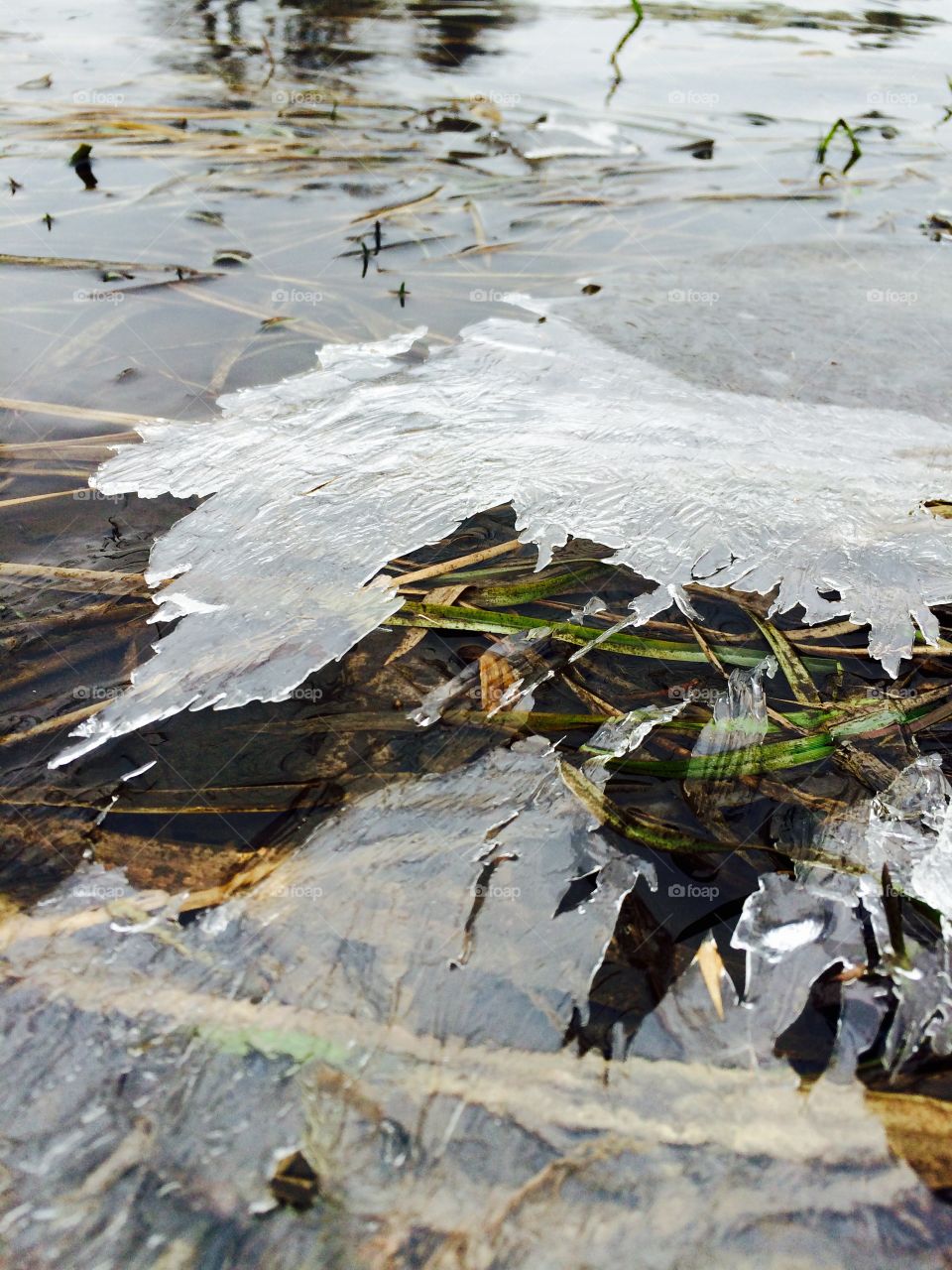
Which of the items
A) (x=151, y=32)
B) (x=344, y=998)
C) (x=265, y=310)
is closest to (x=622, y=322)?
(x=265, y=310)

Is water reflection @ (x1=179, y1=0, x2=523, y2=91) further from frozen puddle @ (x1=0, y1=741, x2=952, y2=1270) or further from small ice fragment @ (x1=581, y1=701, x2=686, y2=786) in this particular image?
frozen puddle @ (x1=0, y1=741, x2=952, y2=1270)

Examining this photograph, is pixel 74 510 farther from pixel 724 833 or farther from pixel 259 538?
pixel 724 833


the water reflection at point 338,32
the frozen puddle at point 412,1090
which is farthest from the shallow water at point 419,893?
the water reflection at point 338,32

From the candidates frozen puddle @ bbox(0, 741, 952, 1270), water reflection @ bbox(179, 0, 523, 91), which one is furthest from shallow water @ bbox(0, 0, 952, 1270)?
water reflection @ bbox(179, 0, 523, 91)

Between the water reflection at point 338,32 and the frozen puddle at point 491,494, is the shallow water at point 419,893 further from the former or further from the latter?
the water reflection at point 338,32

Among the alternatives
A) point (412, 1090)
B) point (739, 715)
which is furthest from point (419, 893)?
point (739, 715)

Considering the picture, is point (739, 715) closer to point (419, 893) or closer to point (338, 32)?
point (419, 893)

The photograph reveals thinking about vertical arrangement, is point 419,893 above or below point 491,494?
below
